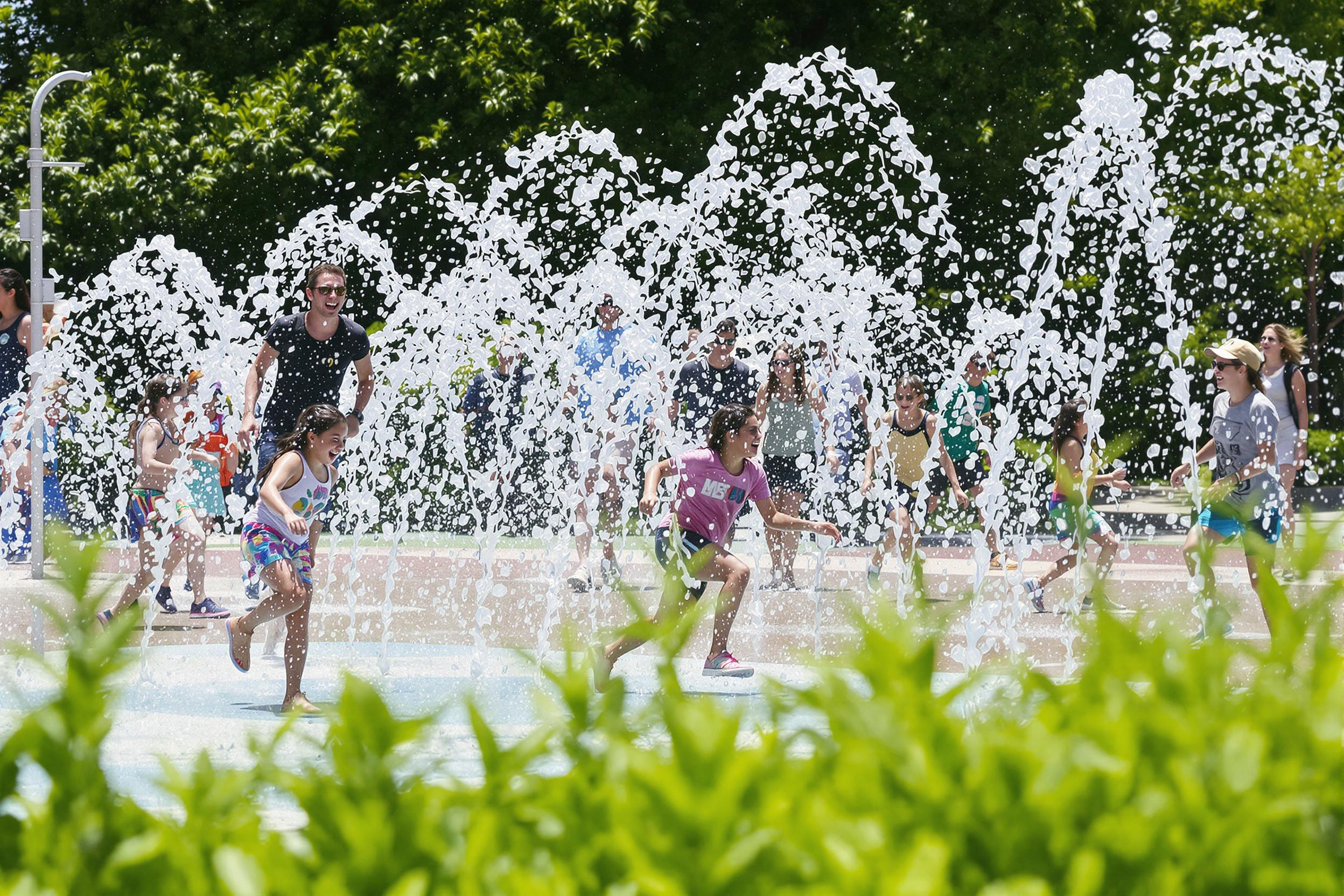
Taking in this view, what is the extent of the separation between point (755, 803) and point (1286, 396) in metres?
8.60

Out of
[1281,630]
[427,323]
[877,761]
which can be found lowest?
[877,761]

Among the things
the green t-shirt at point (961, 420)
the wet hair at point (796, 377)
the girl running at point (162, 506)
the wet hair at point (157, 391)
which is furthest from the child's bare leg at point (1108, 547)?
the wet hair at point (157, 391)

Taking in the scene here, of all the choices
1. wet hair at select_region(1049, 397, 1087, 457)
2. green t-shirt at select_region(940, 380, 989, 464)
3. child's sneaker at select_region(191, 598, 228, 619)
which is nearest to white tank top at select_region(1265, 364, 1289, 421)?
wet hair at select_region(1049, 397, 1087, 457)

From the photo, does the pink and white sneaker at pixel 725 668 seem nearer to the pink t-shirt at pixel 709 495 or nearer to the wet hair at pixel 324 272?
the pink t-shirt at pixel 709 495

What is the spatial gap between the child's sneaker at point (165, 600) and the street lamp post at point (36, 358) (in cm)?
133

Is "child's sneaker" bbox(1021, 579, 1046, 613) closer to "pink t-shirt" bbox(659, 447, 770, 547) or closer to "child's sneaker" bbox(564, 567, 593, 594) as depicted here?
"child's sneaker" bbox(564, 567, 593, 594)

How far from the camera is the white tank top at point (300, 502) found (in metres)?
7.03

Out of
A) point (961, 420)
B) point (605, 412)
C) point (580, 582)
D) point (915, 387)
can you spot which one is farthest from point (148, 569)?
point (961, 420)

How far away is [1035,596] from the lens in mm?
11258

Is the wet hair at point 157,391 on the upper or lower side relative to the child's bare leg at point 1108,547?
upper

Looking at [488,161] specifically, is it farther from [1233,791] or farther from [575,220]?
[1233,791]

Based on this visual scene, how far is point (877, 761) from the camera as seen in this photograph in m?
2.24

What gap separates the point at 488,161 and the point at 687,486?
14.2 meters

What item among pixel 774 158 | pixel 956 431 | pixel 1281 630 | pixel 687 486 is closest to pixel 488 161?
pixel 774 158
